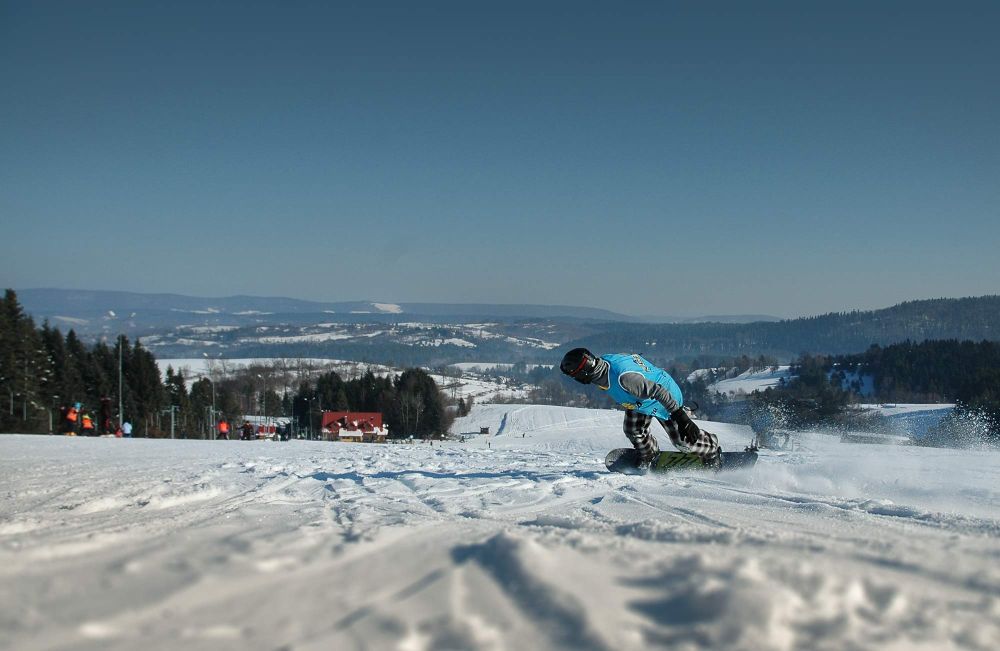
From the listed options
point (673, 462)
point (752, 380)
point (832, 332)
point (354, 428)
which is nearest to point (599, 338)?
point (832, 332)

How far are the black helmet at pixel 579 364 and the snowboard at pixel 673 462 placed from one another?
1.47 m

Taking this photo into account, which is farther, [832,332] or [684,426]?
[832,332]

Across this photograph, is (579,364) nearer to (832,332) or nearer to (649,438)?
(649,438)

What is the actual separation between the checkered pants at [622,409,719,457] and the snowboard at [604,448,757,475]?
10 cm

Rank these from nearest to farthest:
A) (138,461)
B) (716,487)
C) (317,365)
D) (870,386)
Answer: (716,487)
(138,461)
(870,386)
(317,365)

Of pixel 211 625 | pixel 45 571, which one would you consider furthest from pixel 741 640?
pixel 45 571

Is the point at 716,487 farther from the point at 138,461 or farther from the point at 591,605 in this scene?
the point at 138,461

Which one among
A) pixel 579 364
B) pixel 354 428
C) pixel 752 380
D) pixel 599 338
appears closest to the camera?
pixel 579 364

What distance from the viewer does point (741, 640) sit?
74.3 inches

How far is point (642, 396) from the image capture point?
27.0 feet

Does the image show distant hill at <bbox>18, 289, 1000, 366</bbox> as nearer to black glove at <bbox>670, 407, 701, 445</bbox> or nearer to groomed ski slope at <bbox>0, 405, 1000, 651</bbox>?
black glove at <bbox>670, 407, 701, 445</bbox>

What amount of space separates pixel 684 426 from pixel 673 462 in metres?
0.48

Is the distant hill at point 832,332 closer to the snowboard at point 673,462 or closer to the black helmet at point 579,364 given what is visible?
the snowboard at point 673,462

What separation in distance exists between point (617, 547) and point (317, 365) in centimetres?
12722
